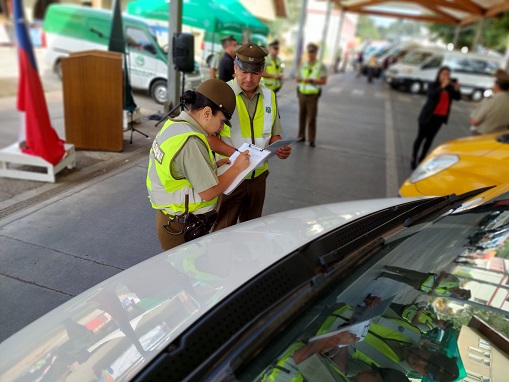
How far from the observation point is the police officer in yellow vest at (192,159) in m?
2.03

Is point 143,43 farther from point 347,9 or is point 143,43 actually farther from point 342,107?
point 347,9

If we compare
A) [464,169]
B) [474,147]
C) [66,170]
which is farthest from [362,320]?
[66,170]

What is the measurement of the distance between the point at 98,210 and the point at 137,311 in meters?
2.59

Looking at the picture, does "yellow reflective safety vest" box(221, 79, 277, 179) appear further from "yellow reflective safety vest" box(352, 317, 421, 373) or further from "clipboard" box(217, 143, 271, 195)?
"yellow reflective safety vest" box(352, 317, 421, 373)

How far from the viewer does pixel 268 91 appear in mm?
3004

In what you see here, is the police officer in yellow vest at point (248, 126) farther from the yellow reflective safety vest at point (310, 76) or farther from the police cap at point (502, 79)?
the police cap at point (502, 79)

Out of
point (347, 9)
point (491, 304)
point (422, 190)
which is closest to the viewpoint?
point (491, 304)

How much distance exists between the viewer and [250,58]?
2.72 metres

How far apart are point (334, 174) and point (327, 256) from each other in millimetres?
4636

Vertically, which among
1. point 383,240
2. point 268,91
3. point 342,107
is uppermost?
point 268,91

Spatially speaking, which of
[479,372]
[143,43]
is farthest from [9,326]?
[143,43]

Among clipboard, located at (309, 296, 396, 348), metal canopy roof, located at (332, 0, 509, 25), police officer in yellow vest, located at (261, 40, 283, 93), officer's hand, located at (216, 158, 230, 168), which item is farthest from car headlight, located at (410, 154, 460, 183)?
metal canopy roof, located at (332, 0, 509, 25)

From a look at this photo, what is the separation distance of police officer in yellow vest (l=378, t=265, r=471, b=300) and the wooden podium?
164 inches

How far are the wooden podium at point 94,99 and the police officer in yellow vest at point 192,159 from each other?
3203 mm
